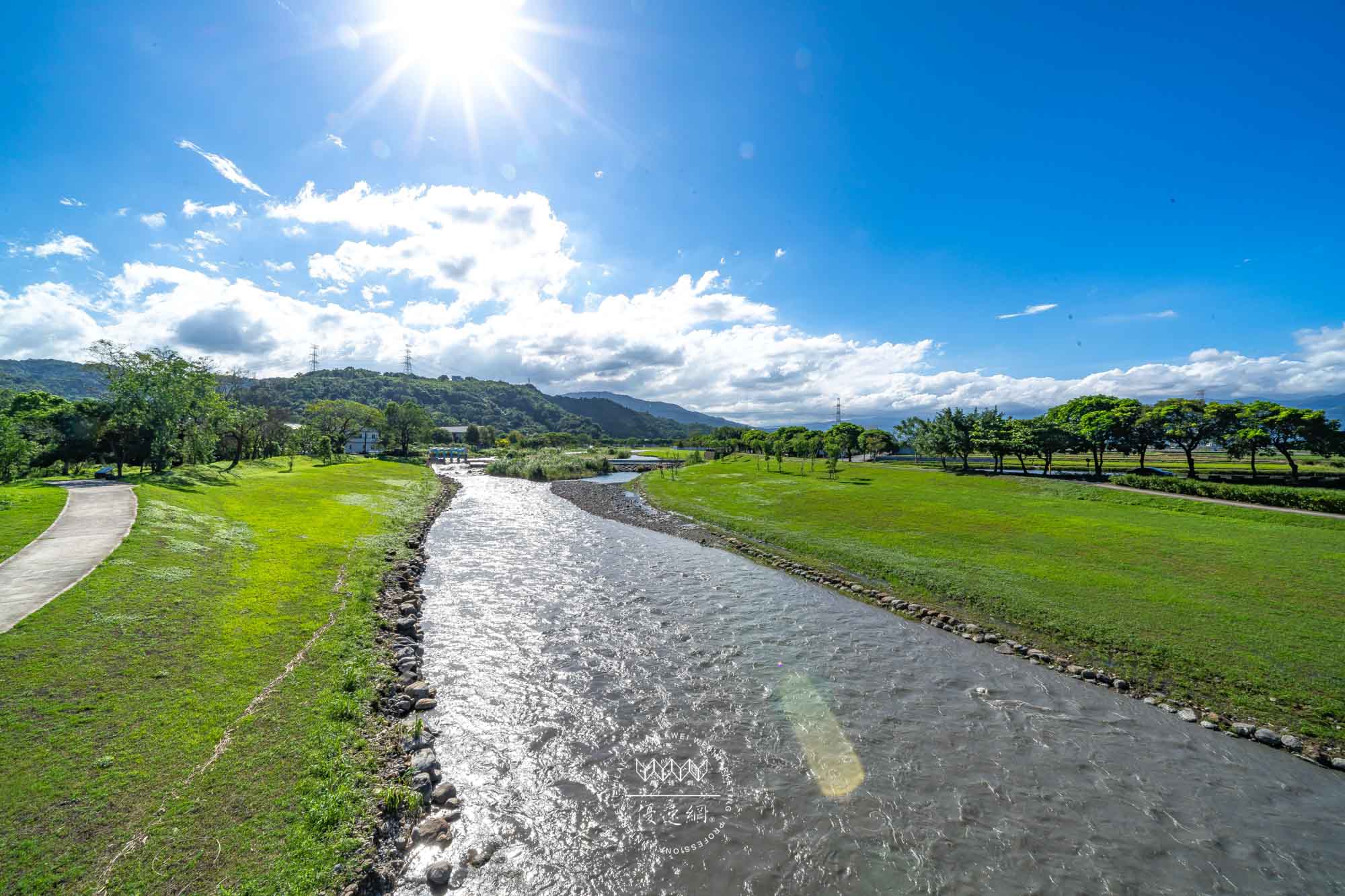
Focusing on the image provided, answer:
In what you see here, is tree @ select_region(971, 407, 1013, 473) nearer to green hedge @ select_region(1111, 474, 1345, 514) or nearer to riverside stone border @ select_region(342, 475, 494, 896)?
green hedge @ select_region(1111, 474, 1345, 514)

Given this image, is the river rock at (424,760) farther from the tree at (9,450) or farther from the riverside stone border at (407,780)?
the tree at (9,450)

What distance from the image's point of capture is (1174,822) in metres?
8.07

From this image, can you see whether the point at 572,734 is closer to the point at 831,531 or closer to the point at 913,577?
the point at 913,577

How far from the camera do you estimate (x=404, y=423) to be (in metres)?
95.9

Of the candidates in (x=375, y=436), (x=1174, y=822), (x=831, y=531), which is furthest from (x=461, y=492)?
(x=375, y=436)

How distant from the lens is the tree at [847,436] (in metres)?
97.6

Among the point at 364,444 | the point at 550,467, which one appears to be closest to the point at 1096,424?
the point at 550,467

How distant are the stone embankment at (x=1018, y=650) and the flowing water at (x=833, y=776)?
0.36m

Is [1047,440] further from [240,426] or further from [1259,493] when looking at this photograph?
[240,426]

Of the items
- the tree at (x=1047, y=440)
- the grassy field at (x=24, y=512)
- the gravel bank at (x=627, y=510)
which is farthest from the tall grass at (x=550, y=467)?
the tree at (x=1047, y=440)

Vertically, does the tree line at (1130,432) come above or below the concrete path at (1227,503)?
above

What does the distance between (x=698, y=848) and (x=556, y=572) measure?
1572 cm

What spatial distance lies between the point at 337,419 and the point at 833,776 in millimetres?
105792

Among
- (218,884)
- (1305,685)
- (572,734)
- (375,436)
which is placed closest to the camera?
(218,884)
